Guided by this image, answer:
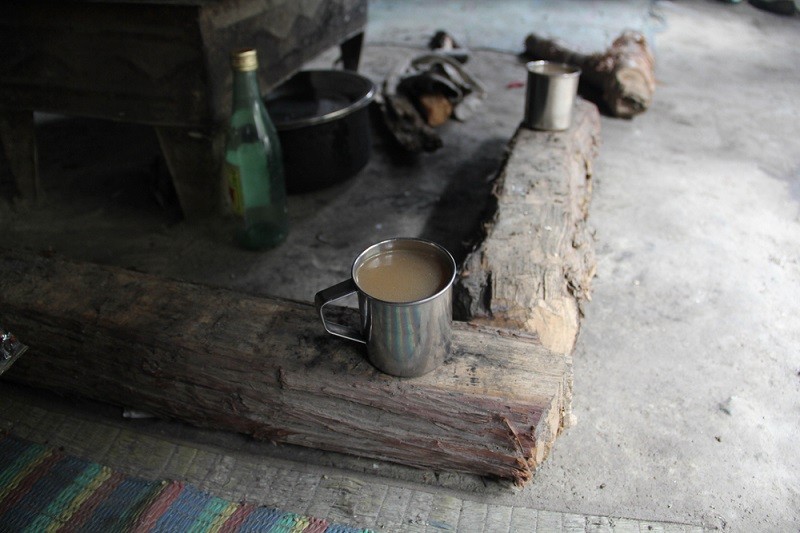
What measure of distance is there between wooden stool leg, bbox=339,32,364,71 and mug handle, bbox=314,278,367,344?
2930 mm

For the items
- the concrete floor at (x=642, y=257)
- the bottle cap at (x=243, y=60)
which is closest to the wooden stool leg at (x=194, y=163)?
the concrete floor at (x=642, y=257)

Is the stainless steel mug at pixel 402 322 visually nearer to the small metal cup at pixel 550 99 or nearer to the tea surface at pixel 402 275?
the tea surface at pixel 402 275

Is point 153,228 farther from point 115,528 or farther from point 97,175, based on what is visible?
point 115,528

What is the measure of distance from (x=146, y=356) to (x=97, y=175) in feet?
6.19

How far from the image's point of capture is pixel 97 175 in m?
3.04

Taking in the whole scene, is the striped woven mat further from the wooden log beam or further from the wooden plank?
the wooden plank

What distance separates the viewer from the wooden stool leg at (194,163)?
2.43 meters

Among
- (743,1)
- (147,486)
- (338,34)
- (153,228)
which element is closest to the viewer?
(147,486)

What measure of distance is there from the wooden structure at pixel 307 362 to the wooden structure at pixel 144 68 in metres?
0.88

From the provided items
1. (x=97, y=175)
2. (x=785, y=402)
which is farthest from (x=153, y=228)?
(x=785, y=402)

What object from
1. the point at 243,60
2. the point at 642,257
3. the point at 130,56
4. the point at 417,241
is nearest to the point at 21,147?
the point at 130,56

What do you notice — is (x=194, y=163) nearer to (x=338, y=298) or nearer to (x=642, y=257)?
(x=338, y=298)

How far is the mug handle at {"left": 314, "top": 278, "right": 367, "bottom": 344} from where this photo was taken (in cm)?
130

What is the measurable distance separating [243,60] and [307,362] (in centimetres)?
116
